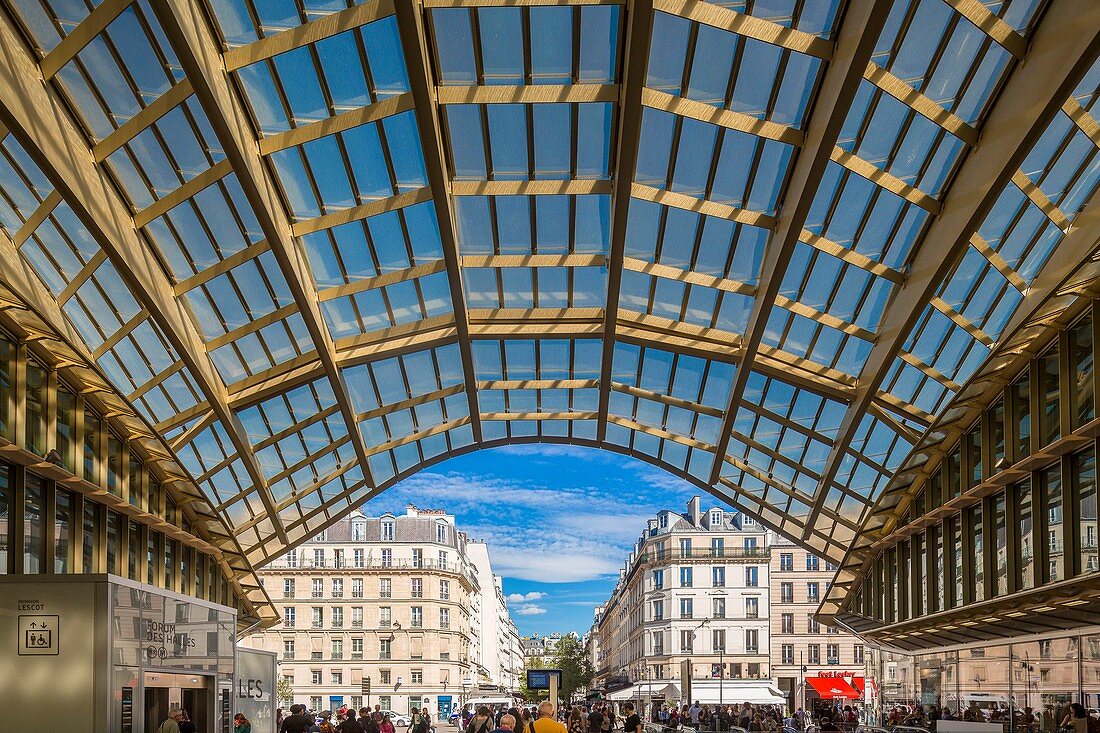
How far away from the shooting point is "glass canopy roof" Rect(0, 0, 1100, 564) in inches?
711

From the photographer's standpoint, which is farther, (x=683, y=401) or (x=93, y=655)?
(x=683, y=401)

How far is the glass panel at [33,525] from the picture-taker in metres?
19.6

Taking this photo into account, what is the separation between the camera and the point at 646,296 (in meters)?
29.4

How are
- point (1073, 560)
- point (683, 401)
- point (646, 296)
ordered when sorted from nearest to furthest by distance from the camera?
point (1073, 560) → point (646, 296) → point (683, 401)

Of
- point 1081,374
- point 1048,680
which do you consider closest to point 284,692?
point 1048,680

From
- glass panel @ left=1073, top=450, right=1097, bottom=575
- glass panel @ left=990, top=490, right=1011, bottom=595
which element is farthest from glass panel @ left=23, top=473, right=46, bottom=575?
glass panel @ left=990, top=490, right=1011, bottom=595

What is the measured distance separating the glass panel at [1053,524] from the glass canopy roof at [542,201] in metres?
2.81

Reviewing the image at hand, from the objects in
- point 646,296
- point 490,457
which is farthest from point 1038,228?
point 490,457

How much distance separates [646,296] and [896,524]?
10.9 meters

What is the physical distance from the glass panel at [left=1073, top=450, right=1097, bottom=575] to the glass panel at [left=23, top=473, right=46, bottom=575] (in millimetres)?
17545

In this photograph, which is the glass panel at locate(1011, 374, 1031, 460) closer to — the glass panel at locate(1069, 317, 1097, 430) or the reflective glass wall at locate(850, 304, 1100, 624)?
the reflective glass wall at locate(850, 304, 1100, 624)

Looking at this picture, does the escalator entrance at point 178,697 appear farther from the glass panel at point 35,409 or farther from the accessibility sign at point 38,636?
the glass panel at point 35,409

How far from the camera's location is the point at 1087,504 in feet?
62.4

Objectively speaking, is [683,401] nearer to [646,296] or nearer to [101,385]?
[646,296]
